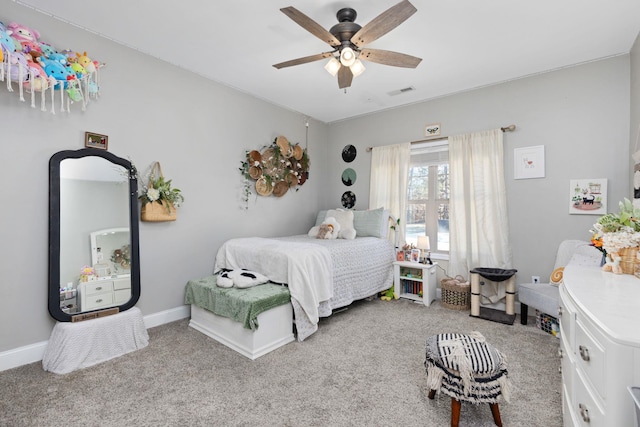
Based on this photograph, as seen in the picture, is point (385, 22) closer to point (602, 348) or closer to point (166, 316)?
point (602, 348)

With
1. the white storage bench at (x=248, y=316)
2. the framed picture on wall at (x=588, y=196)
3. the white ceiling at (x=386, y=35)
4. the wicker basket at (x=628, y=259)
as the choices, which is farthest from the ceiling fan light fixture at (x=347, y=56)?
the framed picture on wall at (x=588, y=196)

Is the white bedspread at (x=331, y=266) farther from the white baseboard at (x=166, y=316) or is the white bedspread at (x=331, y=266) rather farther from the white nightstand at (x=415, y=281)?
the white baseboard at (x=166, y=316)

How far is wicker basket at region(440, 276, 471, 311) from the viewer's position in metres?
3.48

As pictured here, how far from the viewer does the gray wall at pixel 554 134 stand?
2.95 m

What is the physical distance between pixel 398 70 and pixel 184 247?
305 centimetres

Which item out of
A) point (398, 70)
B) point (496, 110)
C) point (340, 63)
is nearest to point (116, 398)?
point (340, 63)

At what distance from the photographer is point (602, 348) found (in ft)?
3.20

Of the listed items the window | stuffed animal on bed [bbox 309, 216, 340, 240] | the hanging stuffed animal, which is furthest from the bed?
the hanging stuffed animal

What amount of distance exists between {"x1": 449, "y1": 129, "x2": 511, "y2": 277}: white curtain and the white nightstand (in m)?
0.35

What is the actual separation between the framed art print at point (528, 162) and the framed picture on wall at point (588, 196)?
0.33 m

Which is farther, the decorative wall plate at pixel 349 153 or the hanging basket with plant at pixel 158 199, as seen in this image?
the decorative wall plate at pixel 349 153

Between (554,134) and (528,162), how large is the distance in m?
0.37

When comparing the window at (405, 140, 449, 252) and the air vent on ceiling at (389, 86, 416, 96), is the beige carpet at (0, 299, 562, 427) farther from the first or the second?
the air vent on ceiling at (389, 86, 416, 96)

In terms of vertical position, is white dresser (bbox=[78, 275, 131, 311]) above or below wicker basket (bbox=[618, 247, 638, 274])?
below
